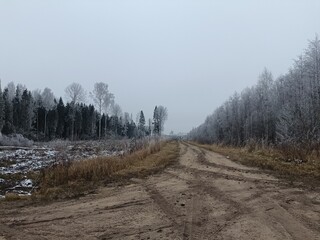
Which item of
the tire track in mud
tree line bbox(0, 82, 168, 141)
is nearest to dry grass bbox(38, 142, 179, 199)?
the tire track in mud

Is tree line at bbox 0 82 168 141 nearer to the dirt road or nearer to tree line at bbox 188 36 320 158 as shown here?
tree line at bbox 188 36 320 158

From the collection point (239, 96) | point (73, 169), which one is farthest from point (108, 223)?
point (239, 96)

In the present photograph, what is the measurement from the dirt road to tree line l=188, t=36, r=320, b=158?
10.1m

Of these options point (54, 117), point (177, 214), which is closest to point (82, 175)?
point (177, 214)

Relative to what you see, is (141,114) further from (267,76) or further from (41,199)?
(41,199)

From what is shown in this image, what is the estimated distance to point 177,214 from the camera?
7.33 meters

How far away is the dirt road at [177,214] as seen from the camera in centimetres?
604

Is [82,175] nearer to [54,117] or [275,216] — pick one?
[275,216]

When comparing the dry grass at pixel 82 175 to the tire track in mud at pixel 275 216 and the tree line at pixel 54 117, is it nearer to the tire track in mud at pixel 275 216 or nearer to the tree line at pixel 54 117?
the tire track in mud at pixel 275 216

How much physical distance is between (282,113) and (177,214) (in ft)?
134

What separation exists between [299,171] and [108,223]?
10532 mm

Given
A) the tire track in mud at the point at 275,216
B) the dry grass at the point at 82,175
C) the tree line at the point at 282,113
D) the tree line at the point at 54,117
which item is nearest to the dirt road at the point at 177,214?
the tire track in mud at the point at 275,216

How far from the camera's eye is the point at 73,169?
43.4 ft

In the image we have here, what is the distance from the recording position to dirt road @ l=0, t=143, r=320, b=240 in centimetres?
604
